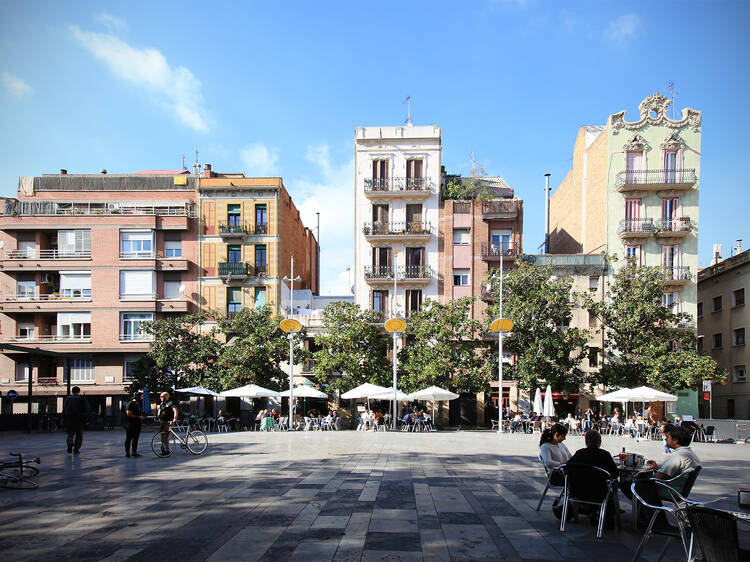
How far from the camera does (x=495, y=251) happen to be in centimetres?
4412

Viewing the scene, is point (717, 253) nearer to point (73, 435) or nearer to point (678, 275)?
point (678, 275)

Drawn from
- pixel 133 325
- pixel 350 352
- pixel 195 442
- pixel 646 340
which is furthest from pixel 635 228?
pixel 195 442

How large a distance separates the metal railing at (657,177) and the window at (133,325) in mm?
34242

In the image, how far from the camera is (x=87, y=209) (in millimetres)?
45531

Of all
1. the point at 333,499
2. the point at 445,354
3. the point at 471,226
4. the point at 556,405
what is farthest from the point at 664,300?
the point at 333,499

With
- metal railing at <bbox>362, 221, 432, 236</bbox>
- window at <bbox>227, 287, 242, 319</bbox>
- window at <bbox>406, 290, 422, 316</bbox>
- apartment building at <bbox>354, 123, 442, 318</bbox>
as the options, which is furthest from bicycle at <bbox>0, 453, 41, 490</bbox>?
metal railing at <bbox>362, 221, 432, 236</bbox>

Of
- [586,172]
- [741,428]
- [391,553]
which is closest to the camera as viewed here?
[391,553]

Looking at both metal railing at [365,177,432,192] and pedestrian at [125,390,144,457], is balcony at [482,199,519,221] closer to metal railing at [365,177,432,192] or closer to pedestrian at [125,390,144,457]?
metal railing at [365,177,432,192]

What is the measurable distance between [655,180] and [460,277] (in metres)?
14.9

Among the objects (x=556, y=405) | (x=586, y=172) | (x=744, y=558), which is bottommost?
(x=556, y=405)

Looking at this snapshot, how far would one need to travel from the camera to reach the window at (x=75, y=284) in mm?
44094

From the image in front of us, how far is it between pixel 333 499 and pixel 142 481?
4.29m

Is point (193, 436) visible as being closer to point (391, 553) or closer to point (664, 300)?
point (391, 553)

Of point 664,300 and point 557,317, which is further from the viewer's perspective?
point 664,300
